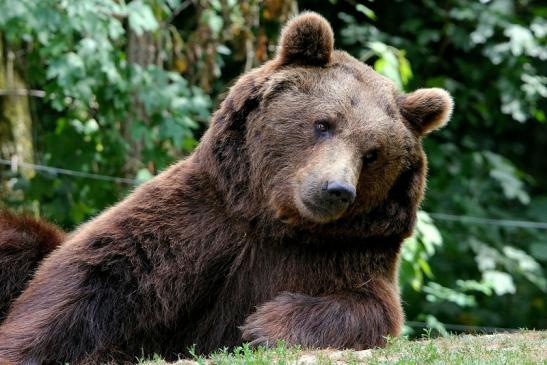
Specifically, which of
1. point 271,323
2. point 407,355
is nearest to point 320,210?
point 271,323

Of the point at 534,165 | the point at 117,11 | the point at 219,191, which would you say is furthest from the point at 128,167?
the point at 534,165

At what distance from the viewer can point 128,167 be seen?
10578mm

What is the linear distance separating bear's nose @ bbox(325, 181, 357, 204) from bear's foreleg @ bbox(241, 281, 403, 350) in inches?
25.0

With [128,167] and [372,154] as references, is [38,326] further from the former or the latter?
[128,167]

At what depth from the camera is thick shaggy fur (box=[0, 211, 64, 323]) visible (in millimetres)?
6387

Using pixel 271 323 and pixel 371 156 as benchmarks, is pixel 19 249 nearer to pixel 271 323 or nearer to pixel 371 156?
pixel 271 323

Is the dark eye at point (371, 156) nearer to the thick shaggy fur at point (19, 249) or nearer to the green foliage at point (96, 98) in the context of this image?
the thick shaggy fur at point (19, 249)

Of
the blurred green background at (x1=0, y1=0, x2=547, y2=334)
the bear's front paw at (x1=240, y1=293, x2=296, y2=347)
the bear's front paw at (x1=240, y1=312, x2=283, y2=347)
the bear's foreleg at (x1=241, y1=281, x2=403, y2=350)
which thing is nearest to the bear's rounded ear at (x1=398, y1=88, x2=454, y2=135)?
the bear's foreleg at (x1=241, y1=281, x2=403, y2=350)

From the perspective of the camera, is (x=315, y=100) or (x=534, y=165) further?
(x=534, y=165)

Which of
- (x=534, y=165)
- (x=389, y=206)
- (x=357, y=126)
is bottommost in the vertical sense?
(x=534, y=165)

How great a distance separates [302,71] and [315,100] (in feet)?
0.83

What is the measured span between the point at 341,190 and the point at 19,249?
2331mm

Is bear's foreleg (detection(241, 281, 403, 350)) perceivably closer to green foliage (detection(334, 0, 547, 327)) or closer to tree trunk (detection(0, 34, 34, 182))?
tree trunk (detection(0, 34, 34, 182))

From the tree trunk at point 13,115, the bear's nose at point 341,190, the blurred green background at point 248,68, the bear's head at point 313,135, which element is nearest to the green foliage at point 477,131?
the blurred green background at point 248,68
